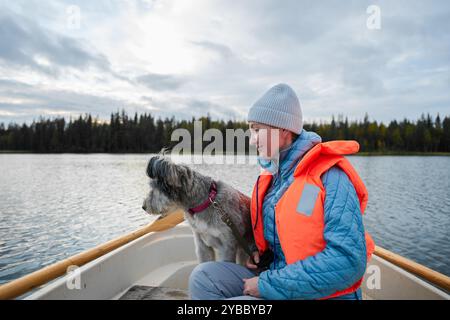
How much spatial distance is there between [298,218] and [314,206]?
13 centimetres

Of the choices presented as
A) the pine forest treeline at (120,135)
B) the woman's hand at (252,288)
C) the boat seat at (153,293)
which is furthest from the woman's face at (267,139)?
the pine forest treeline at (120,135)

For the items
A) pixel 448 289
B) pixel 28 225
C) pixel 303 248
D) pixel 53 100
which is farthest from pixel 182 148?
pixel 53 100

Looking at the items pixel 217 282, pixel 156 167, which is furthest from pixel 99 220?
pixel 217 282

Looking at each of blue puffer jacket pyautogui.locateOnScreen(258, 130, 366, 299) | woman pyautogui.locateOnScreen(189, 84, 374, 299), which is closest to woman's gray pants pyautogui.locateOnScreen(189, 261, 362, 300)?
woman pyautogui.locateOnScreen(189, 84, 374, 299)

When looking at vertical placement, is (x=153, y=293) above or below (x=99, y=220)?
above

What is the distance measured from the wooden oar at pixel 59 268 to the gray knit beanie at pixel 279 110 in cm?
224

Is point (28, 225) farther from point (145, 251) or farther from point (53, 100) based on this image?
point (53, 100)

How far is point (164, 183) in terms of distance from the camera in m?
3.59

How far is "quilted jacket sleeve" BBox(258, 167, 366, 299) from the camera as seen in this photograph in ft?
5.84

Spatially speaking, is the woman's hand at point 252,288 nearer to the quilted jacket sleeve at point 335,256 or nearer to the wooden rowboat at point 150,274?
the quilted jacket sleeve at point 335,256

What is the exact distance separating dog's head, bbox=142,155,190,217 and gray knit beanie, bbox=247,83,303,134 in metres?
1.36

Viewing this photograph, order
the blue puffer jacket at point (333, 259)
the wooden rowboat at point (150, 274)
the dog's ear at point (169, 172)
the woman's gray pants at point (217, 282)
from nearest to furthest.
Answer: the blue puffer jacket at point (333, 259)
the woman's gray pants at point (217, 282)
the wooden rowboat at point (150, 274)
the dog's ear at point (169, 172)

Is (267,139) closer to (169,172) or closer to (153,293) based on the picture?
(169,172)

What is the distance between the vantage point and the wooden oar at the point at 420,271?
9.36 ft
